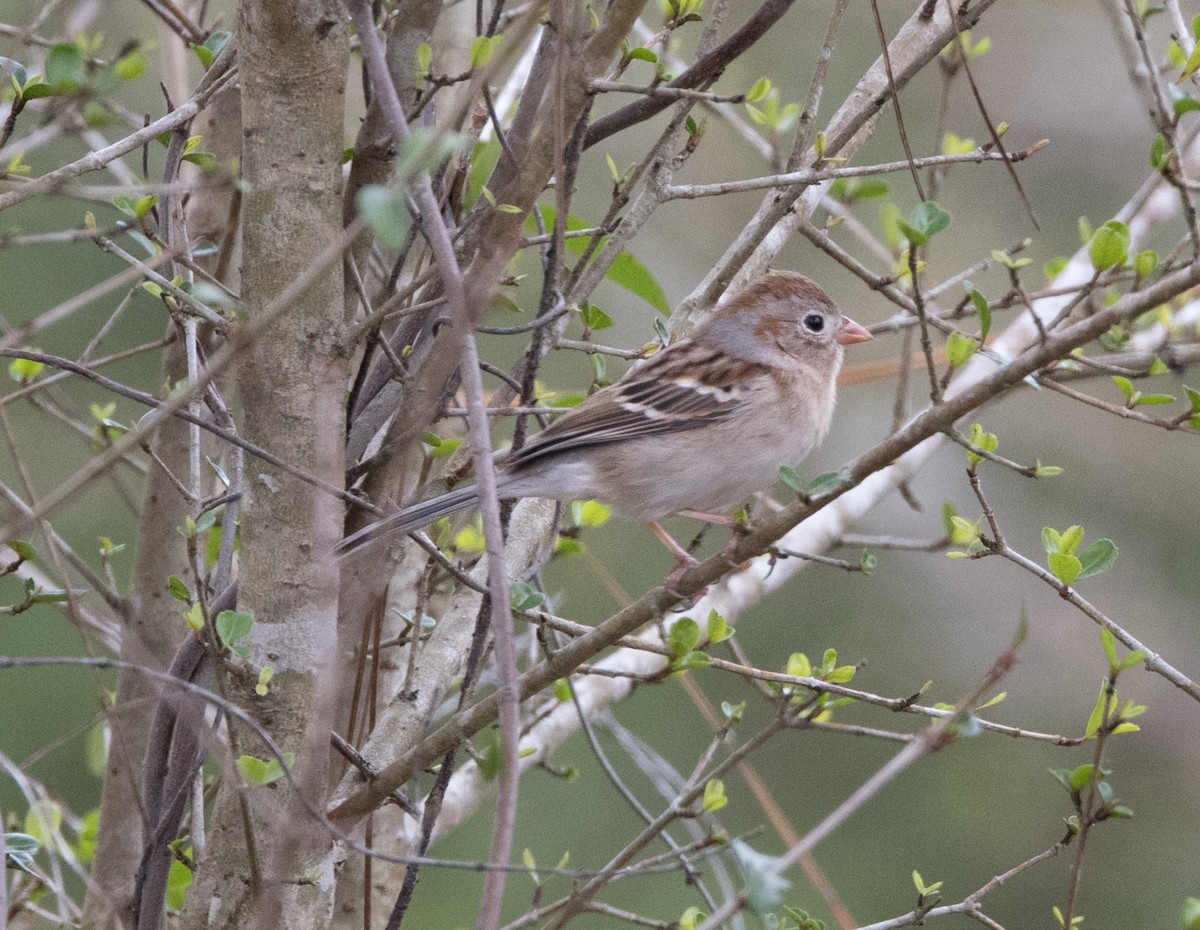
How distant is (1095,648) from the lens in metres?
9.29

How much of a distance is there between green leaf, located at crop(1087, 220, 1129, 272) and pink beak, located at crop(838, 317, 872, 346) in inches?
70.0

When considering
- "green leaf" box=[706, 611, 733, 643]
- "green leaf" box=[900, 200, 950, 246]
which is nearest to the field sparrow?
"green leaf" box=[706, 611, 733, 643]

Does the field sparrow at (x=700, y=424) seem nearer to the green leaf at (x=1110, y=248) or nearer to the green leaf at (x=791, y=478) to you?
the green leaf at (x=791, y=478)

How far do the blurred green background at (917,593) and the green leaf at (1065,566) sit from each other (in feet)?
14.6

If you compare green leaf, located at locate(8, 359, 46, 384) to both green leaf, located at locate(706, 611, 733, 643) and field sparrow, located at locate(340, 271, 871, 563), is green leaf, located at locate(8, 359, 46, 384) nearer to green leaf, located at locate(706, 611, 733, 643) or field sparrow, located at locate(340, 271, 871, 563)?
field sparrow, located at locate(340, 271, 871, 563)

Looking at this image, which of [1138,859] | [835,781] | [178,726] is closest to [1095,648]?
[1138,859]

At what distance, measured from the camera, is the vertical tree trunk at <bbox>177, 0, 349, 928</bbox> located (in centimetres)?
241

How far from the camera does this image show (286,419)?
2.44 meters

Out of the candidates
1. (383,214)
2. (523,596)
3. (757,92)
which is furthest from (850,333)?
(383,214)

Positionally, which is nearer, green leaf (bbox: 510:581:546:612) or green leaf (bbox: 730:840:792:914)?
green leaf (bbox: 730:840:792:914)

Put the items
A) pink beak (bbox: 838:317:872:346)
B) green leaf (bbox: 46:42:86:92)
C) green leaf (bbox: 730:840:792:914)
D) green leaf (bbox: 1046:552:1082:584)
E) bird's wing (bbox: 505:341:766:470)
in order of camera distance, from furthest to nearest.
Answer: pink beak (bbox: 838:317:872:346)
bird's wing (bbox: 505:341:766:470)
green leaf (bbox: 1046:552:1082:584)
green leaf (bbox: 46:42:86:92)
green leaf (bbox: 730:840:792:914)

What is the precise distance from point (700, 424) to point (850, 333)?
728 millimetres

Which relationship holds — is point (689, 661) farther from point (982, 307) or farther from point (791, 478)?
point (982, 307)

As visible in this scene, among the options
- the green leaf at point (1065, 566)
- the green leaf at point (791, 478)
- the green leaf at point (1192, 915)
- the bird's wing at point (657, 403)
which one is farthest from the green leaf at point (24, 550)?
the green leaf at point (1192, 915)
